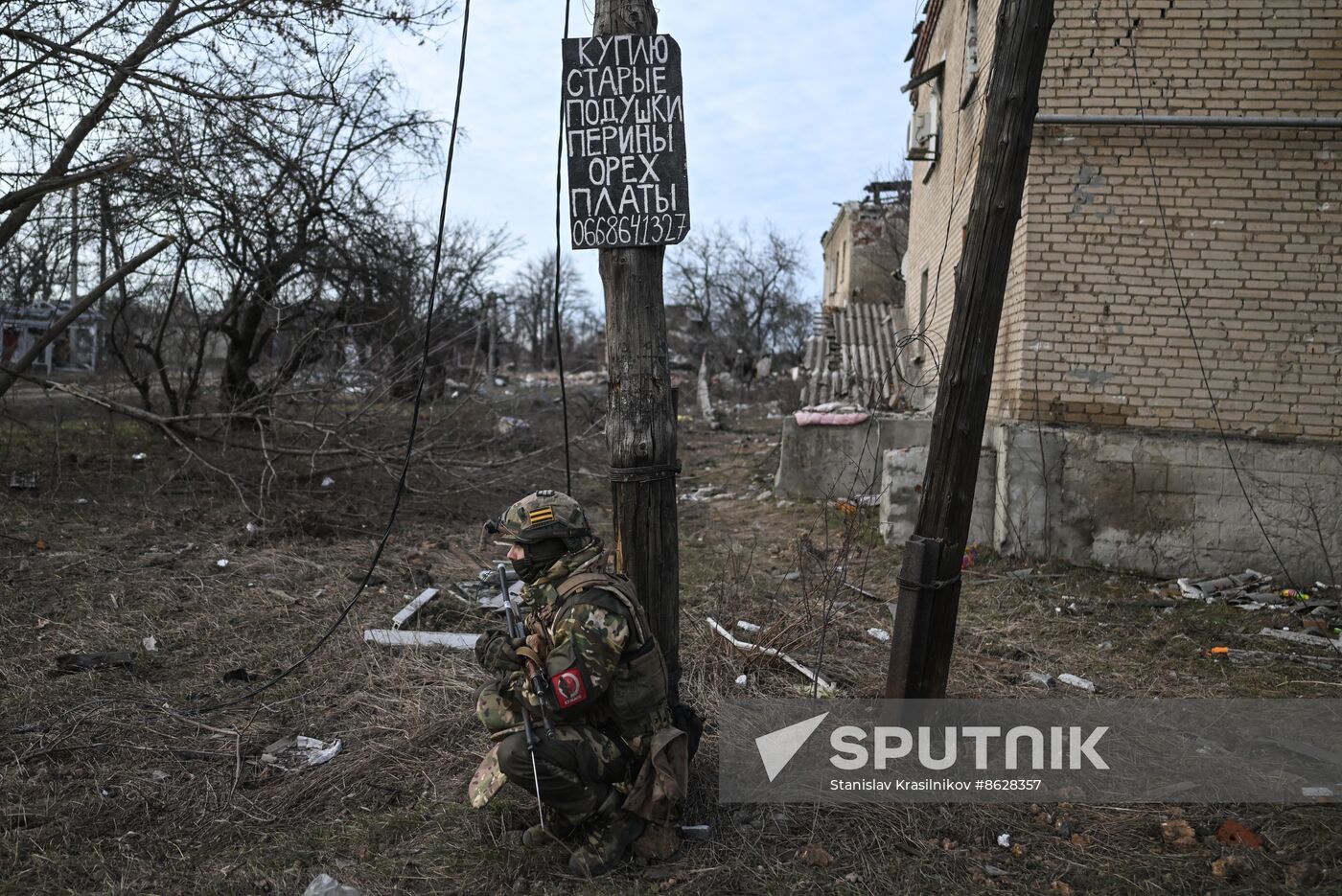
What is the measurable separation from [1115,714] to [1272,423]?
3.86m

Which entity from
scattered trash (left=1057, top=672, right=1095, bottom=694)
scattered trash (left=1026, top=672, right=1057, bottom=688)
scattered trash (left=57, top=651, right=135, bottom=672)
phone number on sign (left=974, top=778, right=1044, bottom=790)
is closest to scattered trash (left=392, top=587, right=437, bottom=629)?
scattered trash (left=57, top=651, right=135, bottom=672)

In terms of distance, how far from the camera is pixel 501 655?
3.04 m

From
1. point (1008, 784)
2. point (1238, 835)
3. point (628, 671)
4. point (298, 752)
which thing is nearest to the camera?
point (628, 671)

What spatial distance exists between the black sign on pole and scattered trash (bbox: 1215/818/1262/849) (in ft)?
9.56

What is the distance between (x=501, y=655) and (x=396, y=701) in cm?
158

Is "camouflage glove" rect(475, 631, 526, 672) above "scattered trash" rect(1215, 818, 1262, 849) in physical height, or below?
above

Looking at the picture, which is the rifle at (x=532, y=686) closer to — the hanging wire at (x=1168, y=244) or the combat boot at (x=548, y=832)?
the combat boot at (x=548, y=832)

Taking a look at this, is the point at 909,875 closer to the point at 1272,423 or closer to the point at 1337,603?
the point at 1337,603

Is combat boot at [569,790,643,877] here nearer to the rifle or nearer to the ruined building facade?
the rifle

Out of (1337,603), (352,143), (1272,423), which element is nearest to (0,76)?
(352,143)

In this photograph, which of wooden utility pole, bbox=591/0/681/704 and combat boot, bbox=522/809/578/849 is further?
wooden utility pole, bbox=591/0/681/704

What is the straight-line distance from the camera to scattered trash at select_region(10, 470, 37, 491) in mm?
8633

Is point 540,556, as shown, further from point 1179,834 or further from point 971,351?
point 1179,834

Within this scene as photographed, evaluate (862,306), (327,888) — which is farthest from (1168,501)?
(862,306)
